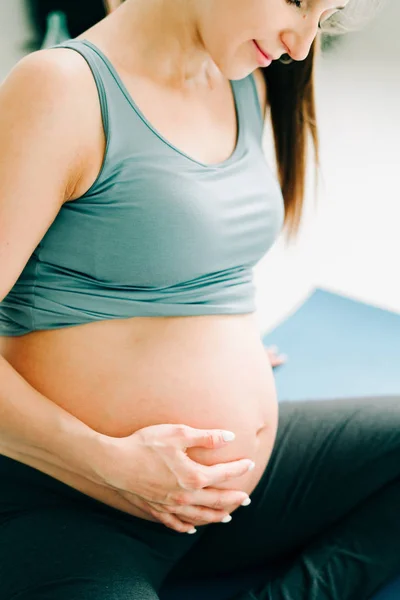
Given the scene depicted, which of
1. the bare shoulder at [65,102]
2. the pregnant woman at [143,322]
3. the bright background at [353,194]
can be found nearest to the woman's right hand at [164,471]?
the pregnant woman at [143,322]

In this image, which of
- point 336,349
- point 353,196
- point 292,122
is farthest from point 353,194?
point 292,122

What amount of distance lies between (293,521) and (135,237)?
1.76ft

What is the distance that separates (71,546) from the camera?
848mm

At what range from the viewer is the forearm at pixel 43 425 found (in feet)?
2.77

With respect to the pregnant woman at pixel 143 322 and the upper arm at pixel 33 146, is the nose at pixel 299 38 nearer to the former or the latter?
the pregnant woman at pixel 143 322

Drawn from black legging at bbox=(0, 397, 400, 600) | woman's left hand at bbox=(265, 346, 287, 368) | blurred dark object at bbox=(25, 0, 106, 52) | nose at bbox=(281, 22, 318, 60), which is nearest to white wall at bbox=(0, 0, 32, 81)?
blurred dark object at bbox=(25, 0, 106, 52)

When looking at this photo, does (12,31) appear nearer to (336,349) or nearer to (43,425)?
(43,425)

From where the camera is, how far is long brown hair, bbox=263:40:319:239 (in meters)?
1.17

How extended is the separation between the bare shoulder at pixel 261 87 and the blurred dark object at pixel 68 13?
0.33 metres

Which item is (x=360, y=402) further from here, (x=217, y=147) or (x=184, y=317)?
(x=217, y=147)

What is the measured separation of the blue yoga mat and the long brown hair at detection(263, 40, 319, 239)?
41 cm

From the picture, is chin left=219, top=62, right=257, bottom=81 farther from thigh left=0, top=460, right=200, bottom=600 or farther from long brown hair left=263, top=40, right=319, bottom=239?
thigh left=0, top=460, right=200, bottom=600

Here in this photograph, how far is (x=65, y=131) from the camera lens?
78cm

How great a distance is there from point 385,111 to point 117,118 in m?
1.26
